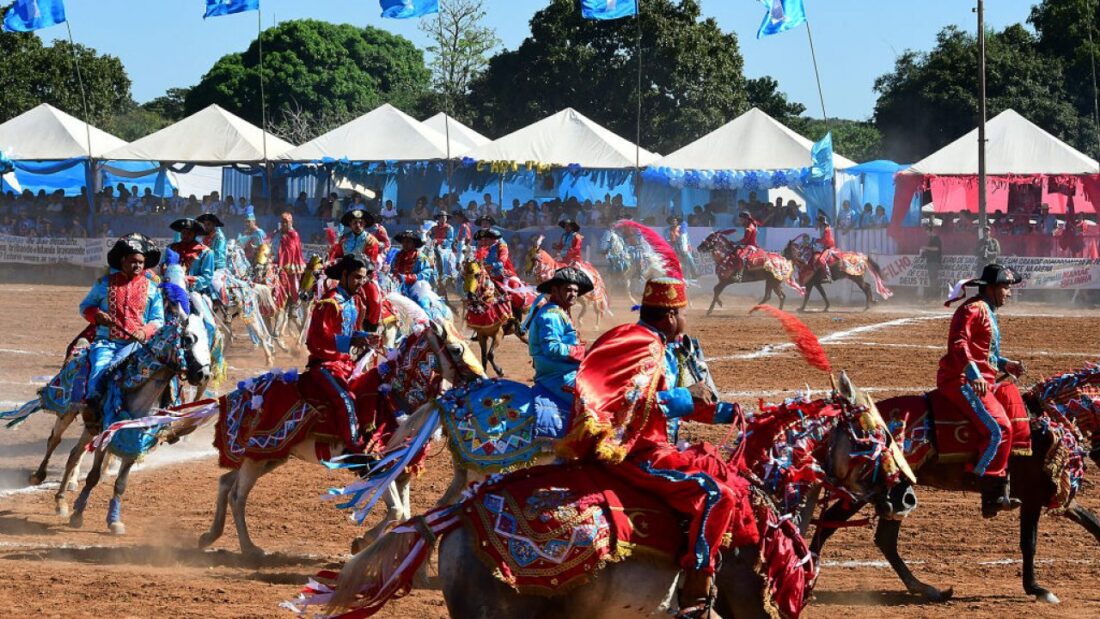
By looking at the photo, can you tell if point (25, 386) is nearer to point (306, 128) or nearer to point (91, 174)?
point (91, 174)

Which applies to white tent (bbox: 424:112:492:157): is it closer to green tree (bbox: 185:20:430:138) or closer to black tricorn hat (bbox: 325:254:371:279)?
green tree (bbox: 185:20:430:138)

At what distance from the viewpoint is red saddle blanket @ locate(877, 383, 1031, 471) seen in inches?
390

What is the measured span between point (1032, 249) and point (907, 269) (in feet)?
10.1

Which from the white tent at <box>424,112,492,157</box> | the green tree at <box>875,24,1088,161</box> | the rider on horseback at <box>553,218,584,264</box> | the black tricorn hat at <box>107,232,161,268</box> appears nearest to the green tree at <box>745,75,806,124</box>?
the green tree at <box>875,24,1088,161</box>

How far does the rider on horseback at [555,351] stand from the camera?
867cm

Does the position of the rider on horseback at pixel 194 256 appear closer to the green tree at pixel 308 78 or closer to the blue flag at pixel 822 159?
the blue flag at pixel 822 159

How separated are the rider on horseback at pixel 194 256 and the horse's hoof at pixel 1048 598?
10.7 meters

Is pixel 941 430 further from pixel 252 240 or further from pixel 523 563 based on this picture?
pixel 252 240

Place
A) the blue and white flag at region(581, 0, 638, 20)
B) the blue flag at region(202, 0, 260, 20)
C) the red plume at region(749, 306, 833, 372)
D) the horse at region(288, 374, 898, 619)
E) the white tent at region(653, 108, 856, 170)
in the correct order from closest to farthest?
the horse at region(288, 374, 898, 619) → the red plume at region(749, 306, 833, 372) → the blue flag at region(202, 0, 260, 20) → the blue and white flag at region(581, 0, 638, 20) → the white tent at region(653, 108, 856, 170)

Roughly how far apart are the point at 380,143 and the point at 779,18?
13.4m

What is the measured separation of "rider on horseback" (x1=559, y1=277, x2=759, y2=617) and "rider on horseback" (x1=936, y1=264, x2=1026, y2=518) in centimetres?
431

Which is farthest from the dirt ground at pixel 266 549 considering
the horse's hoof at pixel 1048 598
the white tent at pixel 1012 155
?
the white tent at pixel 1012 155

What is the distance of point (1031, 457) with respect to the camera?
9969mm

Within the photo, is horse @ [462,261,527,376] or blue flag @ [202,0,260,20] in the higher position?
blue flag @ [202,0,260,20]
